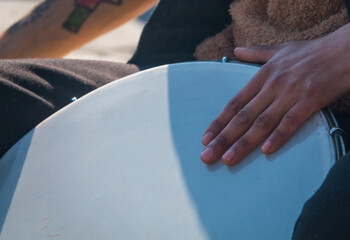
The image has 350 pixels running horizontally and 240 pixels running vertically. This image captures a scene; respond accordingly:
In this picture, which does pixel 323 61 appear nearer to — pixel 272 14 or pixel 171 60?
pixel 272 14

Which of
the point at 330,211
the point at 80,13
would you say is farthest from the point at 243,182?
the point at 80,13

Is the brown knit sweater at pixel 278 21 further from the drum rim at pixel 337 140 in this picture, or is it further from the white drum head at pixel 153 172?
the drum rim at pixel 337 140

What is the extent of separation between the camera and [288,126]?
1.89 feet

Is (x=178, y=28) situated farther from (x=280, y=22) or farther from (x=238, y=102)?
(x=238, y=102)

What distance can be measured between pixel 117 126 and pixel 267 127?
25cm

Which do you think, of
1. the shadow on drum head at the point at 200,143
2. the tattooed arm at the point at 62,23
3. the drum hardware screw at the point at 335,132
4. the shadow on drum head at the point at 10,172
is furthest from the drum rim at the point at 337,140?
the tattooed arm at the point at 62,23

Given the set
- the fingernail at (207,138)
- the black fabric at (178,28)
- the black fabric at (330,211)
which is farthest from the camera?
the black fabric at (178,28)

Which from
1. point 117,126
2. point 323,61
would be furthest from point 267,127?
point 117,126

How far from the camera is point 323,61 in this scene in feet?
2.14

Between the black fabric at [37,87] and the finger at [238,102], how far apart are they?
36 cm

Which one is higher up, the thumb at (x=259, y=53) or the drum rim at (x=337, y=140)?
the drum rim at (x=337, y=140)

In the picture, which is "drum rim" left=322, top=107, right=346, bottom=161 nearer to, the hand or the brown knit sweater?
the hand

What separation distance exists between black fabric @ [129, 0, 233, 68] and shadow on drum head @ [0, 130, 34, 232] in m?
0.37

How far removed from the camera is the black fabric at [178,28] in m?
0.98
